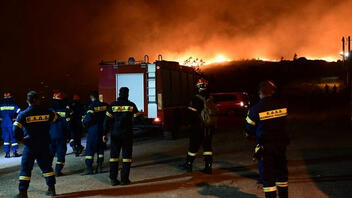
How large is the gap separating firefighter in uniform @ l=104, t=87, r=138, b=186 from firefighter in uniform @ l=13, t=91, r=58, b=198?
1210 mm

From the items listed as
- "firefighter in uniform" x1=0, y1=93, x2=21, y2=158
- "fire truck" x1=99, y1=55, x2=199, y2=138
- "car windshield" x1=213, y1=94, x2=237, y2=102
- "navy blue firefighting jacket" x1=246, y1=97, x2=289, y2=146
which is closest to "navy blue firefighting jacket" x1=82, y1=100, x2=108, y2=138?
"firefighter in uniform" x1=0, y1=93, x2=21, y2=158

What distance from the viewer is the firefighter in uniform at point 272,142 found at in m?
4.92

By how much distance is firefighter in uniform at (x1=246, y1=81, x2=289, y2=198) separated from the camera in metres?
4.92

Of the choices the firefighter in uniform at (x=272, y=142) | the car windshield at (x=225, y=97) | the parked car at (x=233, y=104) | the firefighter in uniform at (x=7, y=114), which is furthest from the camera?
the car windshield at (x=225, y=97)

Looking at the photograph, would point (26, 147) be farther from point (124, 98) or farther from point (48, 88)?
point (48, 88)

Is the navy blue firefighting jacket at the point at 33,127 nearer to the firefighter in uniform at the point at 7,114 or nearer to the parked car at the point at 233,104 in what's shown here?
the firefighter in uniform at the point at 7,114

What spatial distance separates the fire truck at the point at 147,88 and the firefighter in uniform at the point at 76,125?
2.52 meters

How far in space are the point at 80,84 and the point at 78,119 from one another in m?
42.4

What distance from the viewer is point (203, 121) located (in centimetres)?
768

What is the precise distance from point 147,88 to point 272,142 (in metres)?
9.08

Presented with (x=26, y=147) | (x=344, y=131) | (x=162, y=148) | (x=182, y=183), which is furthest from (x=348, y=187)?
(x=344, y=131)

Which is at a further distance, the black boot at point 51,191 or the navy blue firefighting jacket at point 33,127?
the black boot at point 51,191

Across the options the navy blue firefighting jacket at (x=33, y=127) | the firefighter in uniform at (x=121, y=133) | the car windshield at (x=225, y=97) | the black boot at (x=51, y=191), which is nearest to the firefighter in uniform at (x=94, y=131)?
the firefighter in uniform at (x=121, y=133)

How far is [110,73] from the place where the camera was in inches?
556
